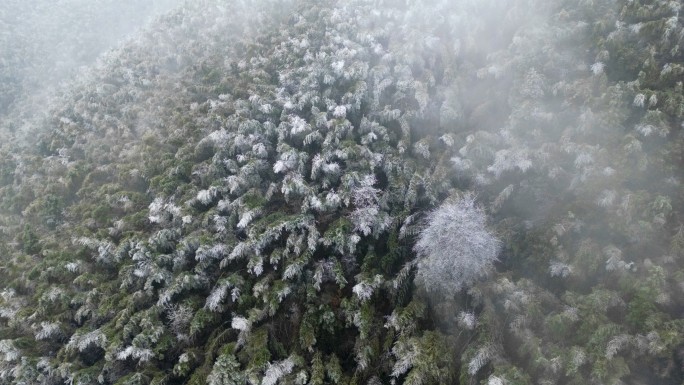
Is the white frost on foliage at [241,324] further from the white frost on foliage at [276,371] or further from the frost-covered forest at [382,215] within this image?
the white frost on foliage at [276,371]

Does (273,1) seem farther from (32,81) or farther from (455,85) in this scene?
(32,81)

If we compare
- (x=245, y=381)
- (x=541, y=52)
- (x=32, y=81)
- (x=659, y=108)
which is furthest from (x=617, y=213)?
(x=32, y=81)

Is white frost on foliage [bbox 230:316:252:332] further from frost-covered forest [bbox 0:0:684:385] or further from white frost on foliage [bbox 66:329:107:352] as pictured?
white frost on foliage [bbox 66:329:107:352]

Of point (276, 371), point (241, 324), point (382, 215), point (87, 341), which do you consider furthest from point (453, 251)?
point (87, 341)

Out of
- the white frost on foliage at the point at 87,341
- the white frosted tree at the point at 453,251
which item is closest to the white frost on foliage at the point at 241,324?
the white frost on foliage at the point at 87,341

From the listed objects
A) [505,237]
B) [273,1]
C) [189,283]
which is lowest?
[505,237]

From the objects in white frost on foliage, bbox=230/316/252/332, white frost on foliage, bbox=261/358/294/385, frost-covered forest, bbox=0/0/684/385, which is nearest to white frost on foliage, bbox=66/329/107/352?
frost-covered forest, bbox=0/0/684/385
